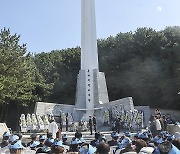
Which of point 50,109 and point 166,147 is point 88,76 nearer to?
point 50,109

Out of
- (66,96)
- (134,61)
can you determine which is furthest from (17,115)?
(134,61)

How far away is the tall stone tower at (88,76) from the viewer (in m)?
30.0

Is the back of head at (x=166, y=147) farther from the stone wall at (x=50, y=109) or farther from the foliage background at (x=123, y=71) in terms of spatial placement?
the foliage background at (x=123, y=71)

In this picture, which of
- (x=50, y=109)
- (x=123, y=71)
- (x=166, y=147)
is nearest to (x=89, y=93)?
(x=50, y=109)

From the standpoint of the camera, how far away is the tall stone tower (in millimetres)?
30016

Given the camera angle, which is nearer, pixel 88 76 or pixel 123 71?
pixel 88 76

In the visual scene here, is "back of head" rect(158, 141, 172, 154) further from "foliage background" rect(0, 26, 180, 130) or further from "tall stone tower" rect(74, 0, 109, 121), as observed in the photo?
"tall stone tower" rect(74, 0, 109, 121)

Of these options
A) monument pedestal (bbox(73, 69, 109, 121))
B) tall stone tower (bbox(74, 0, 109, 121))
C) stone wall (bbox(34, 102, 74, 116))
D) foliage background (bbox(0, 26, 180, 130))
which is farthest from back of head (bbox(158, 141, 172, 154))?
monument pedestal (bbox(73, 69, 109, 121))

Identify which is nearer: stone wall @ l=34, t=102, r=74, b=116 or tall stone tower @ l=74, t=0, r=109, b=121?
stone wall @ l=34, t=102, r=74, b=116

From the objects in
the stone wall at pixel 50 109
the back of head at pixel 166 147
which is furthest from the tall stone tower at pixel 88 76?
the back of head at pixel 166 147

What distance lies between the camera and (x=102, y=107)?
29.3 meters

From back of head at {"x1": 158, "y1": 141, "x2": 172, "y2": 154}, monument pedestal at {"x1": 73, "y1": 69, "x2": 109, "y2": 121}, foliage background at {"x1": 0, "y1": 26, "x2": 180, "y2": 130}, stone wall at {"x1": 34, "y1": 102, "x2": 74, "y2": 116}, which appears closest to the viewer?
back of head at {"x1": 158, "y1": 141, "x2": 172, "y2": 154}

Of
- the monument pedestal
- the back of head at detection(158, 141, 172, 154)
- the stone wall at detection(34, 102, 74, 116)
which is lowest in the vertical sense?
the back of head at detection(158, 141, 172, 154)

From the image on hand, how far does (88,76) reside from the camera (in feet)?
98.9
